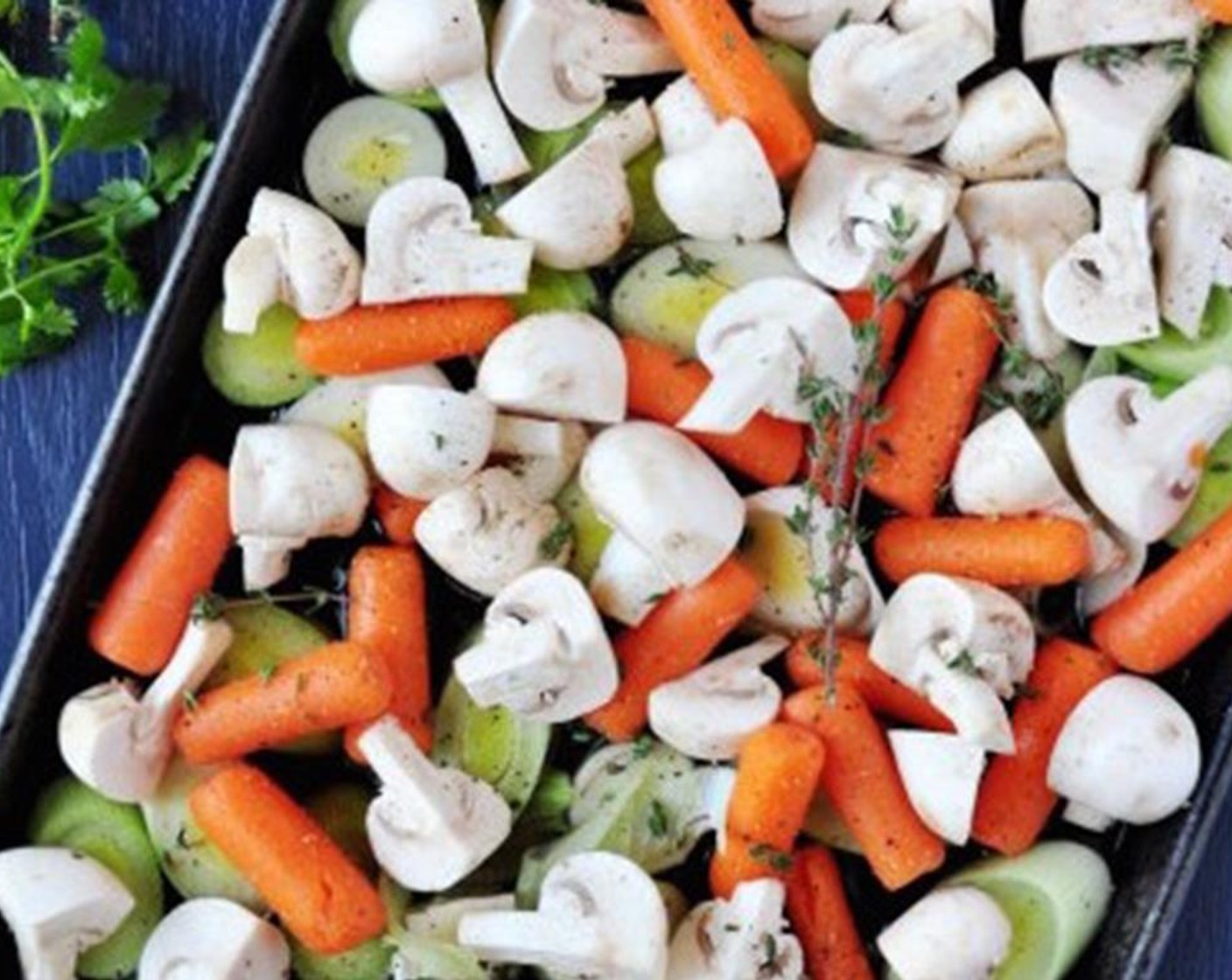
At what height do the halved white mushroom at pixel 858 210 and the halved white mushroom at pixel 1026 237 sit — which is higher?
the halved white mushroom at pixel 858 210

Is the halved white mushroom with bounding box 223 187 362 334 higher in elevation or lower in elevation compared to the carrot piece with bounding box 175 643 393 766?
higher

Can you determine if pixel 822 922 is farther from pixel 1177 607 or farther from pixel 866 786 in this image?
pixel 1177 607

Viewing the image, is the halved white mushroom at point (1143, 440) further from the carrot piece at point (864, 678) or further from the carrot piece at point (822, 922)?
the carrot piece at point (822, 922)

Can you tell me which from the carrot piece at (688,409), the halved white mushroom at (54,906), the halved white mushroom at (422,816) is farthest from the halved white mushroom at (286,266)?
the halved white mushroom at (54,906)

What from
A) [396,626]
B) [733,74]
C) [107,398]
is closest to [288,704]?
[396,626]

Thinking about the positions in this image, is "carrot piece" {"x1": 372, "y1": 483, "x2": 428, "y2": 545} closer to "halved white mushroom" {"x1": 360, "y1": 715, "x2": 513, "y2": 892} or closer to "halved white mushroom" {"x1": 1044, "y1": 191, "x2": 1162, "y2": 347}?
"halved white mushroom" {"x1": 360, "y1": 715, "x2": 513, "y2": 892}

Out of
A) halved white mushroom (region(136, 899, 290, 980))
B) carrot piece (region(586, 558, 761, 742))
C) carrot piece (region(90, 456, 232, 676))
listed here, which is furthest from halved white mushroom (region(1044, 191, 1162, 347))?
halved white mushroom (region(136, 899, 290, 980))
